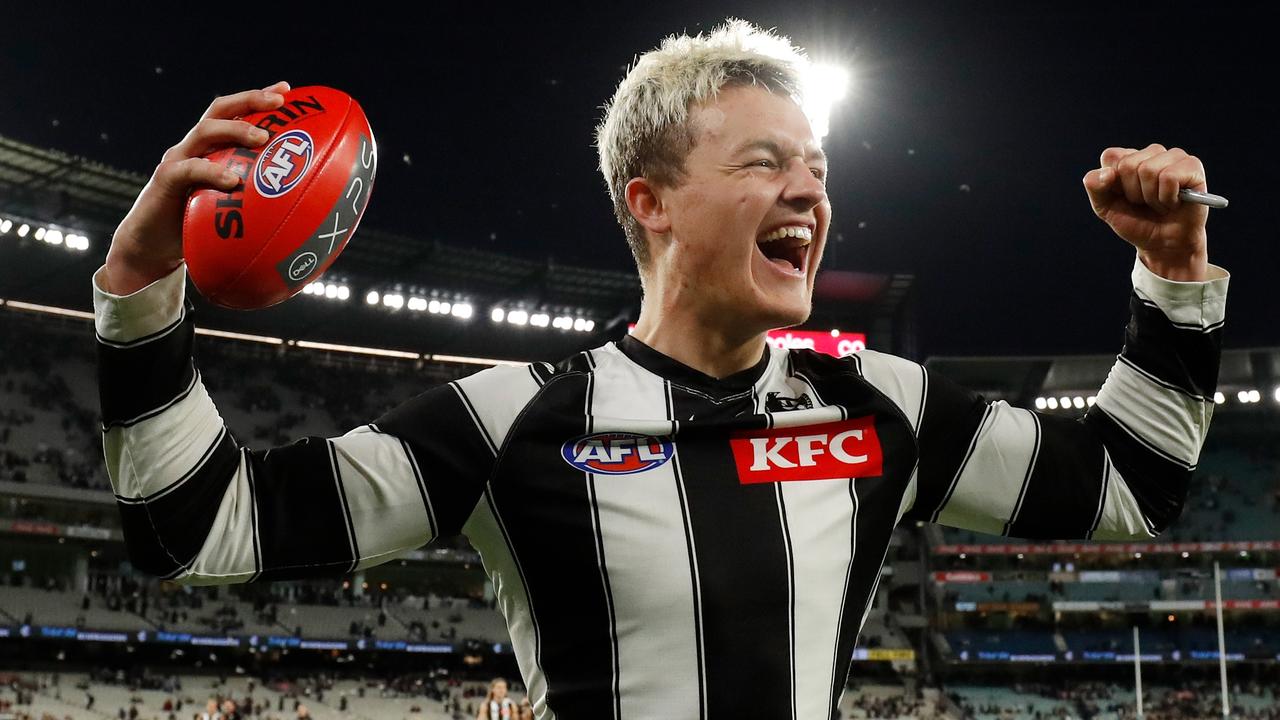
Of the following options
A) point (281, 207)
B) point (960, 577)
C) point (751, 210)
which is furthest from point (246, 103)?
point (960, 577)

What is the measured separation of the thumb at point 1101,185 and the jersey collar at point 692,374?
0.72 metres

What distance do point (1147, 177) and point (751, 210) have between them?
0.75 meters

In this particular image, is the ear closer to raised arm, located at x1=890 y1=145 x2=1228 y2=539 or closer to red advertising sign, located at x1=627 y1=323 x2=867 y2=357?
raised arm, located at x1=890 y1=145 x2=1228 y2=539

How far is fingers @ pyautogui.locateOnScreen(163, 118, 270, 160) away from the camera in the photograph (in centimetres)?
163

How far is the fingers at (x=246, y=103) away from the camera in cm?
170

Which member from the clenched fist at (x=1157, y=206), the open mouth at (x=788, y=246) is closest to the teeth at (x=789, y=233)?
the open mouth at (x=788, y=246)

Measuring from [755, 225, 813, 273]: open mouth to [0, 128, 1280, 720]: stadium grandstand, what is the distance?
31625 mm

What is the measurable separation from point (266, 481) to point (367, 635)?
37.5 metres

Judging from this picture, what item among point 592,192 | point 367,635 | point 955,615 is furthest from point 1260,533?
point 367,635

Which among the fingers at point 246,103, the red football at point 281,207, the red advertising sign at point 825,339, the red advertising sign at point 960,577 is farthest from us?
the red advertising sign at point 960,577

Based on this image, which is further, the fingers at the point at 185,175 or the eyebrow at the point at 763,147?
the eyebrow at the point at 763,147

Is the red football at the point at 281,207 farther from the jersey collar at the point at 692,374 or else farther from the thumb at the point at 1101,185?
the thumb at the point at 1101,185

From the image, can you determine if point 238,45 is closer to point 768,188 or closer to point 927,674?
point 927,674

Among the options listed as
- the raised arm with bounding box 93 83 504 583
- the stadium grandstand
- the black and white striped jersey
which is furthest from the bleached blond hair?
the stadium grandstand
